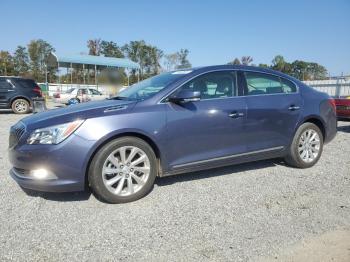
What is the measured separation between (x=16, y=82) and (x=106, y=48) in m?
52.2

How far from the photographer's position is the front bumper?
366 cm

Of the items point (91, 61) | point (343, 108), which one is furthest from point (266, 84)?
point (91, 61)

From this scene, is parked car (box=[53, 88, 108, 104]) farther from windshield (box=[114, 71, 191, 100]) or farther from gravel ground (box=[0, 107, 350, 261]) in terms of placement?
gravel ground (box=[0, 107, 350, 261])

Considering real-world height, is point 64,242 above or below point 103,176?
below

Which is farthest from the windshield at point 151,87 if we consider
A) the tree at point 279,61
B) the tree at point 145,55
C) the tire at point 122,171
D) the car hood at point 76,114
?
the tree at point 279,61

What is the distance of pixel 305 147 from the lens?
5508 mm

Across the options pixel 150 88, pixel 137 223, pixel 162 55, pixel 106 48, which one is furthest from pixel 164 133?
pixel 106 48

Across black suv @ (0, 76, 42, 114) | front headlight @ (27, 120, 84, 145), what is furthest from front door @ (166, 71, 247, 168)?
black suv @ (0, 76, 42, 114)

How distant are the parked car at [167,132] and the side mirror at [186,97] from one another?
1 cm

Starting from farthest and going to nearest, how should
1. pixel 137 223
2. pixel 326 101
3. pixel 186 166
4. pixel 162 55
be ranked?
1. pixel 162 55
2. pixel 326 101
3. pixel 186 166
4. pixel 137 223

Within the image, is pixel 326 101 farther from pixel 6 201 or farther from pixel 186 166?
pixel 6 201

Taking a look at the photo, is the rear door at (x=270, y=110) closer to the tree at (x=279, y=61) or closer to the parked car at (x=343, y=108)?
the parked car at (x=343, y=108)

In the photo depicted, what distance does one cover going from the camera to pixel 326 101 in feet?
19.0

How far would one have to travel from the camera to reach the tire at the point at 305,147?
17.6 ft
